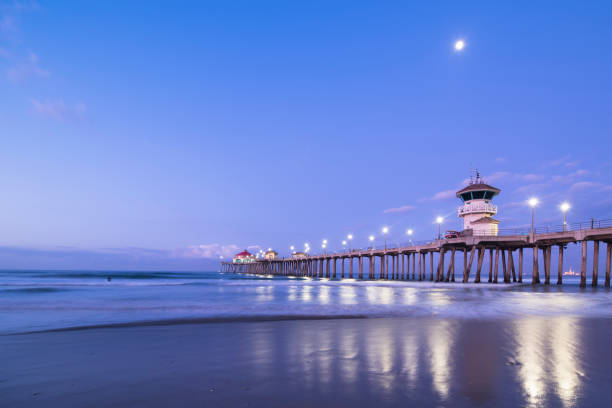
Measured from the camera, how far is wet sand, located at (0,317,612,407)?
3.61 metres

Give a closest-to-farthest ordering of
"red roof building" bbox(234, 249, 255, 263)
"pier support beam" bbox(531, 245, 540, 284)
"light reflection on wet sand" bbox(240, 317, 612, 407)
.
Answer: "light reflection on wet sand" bbox(240, 317, 612, 407) → "pier support beam" bbox(531, 245, 540, 284) → "red roof building" bbox(234, 249, 255, 263)

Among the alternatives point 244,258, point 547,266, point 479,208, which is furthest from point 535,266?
point 244,258

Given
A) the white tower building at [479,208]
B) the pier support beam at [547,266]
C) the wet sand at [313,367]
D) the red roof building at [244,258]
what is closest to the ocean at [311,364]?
the wet sand at [313,367]

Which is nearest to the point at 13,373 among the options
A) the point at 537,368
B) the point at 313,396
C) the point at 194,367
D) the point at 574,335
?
the point at 194,367

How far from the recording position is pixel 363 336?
720 cm

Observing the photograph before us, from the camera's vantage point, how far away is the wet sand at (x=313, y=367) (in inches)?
142

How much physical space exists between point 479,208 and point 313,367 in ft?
145

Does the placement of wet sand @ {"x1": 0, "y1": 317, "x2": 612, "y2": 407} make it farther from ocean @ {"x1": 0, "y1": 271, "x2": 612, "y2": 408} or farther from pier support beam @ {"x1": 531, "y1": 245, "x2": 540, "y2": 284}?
pier support beam @ {"x1": 531, "y1": 245, "x2": 540, "y2": 284}

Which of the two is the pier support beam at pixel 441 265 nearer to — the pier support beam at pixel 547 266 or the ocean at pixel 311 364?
the pier support beam at pixel 547 266

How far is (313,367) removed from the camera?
476 cm

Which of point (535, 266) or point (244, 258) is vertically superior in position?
point (535, 266)

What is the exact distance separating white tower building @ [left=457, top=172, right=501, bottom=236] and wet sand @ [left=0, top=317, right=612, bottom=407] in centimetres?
3605

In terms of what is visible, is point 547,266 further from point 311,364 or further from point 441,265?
point 311,364

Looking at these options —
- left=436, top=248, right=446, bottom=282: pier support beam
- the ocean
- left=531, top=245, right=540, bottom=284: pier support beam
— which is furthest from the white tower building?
the ocean
